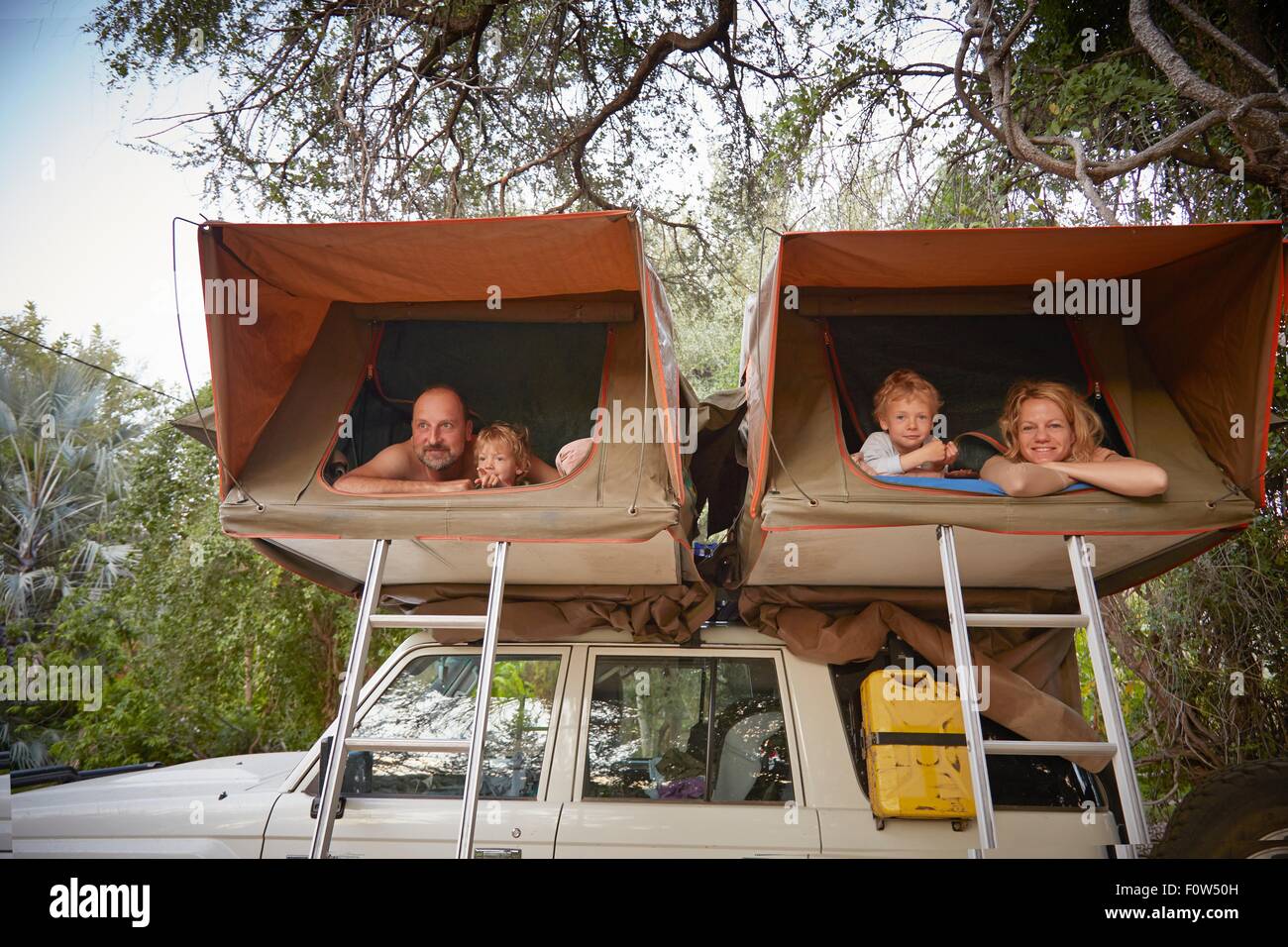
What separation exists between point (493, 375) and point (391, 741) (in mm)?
1746

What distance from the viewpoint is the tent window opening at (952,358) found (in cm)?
380

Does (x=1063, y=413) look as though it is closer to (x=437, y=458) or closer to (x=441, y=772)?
(x=437, y=458)

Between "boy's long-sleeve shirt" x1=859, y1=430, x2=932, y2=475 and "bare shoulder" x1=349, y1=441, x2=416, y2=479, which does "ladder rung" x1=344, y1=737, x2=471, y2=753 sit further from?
"boy's long-sleeve shirt" x1=859, y1=430, x2=932, y2=475

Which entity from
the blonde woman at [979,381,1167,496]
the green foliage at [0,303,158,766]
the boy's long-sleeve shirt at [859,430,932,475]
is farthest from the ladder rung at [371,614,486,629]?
the green foliage at [0,303,158,766]

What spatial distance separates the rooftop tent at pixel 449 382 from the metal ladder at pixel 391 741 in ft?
0.68

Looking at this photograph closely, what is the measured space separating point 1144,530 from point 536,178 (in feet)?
19.9

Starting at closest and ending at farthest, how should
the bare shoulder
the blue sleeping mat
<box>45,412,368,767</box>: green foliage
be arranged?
the blue sleeping mat, the bare shoulder, <box>45,412,368,767</box>: green foliage

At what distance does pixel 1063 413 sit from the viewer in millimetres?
3494

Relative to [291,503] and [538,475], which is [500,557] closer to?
[538,475]

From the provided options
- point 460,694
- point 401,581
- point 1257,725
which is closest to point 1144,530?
point 460,694

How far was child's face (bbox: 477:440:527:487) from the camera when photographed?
3.66 m

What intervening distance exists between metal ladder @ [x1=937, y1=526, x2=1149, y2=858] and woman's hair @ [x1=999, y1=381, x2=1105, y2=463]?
1.57 feet

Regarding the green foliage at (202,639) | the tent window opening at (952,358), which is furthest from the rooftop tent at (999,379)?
the green foliage at (202,639)

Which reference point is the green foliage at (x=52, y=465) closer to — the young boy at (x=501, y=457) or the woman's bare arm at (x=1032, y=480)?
the young boy at (x=501, y=457)
